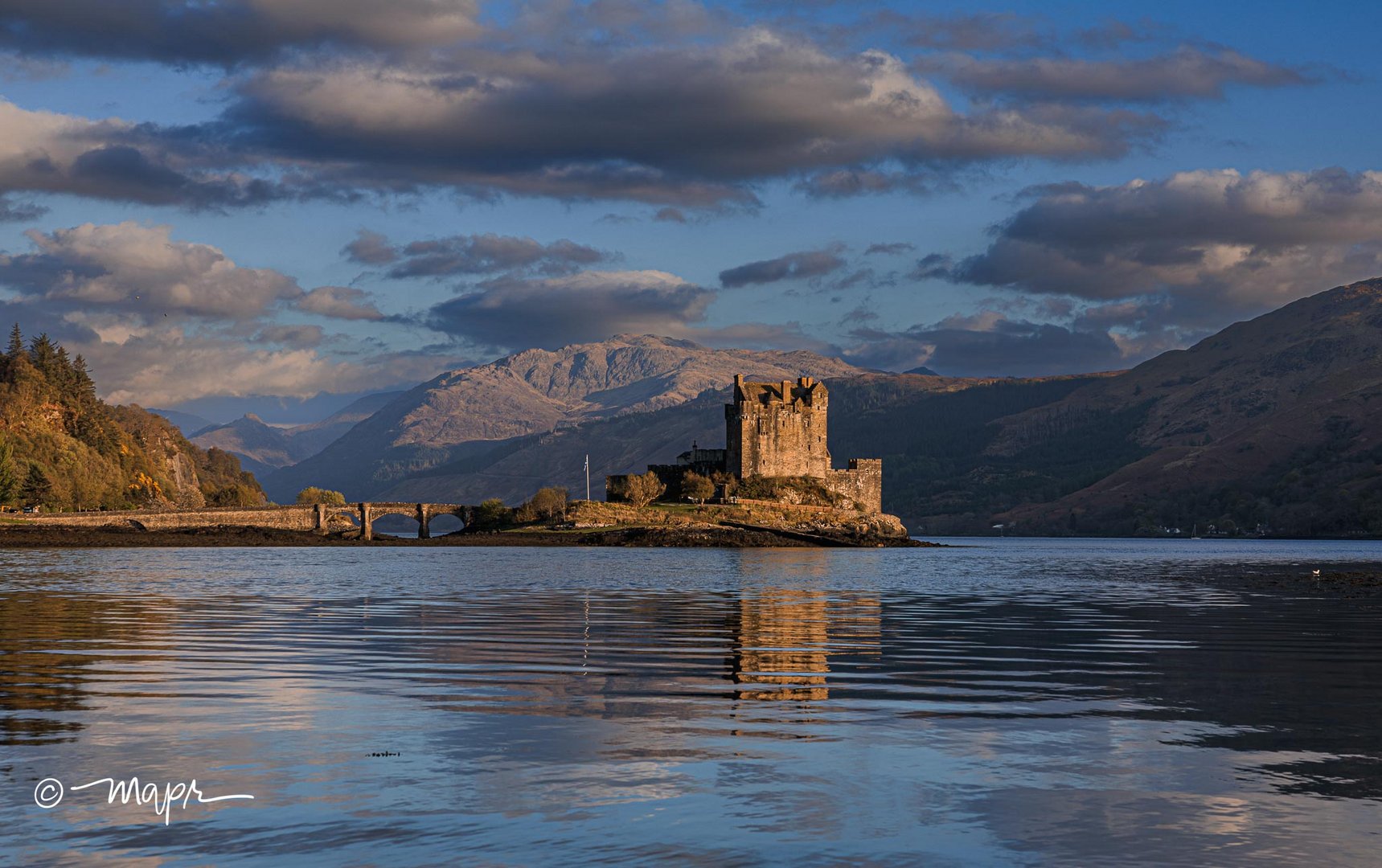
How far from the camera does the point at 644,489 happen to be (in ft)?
608

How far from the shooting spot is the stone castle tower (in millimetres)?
186875

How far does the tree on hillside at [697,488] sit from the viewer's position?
18500cm

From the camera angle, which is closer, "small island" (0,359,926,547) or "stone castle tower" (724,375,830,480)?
"small island" (0,359,926,547)

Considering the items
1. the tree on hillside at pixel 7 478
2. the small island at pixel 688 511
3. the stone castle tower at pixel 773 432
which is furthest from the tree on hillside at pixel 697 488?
the tree on hillside at pixel 7 478

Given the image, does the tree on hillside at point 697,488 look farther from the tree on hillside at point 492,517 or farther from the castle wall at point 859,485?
the tree on hillside at point 492,517

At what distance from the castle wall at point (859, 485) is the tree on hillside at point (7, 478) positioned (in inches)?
4229

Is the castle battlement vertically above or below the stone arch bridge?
above

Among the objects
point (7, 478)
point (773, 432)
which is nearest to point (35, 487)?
point (7, 478)

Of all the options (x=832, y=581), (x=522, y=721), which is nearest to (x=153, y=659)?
(x=522, y=721)

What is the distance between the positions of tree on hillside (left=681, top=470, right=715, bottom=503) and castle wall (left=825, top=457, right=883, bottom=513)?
17908mm

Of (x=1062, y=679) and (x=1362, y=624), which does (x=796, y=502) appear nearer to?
(x=1362, y=624)

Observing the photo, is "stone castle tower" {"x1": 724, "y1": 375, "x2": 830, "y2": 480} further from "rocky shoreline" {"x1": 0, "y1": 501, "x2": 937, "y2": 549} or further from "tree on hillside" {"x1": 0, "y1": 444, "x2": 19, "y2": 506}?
"tree on hillside" {"x1": 0, "y1": 444, "x2": 19, "y2": 506}

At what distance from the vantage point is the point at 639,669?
28375mm

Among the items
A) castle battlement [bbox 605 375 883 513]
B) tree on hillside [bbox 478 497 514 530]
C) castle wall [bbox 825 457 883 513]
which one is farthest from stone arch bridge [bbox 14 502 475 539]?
castle wall [bbox 825 457 883 513]
